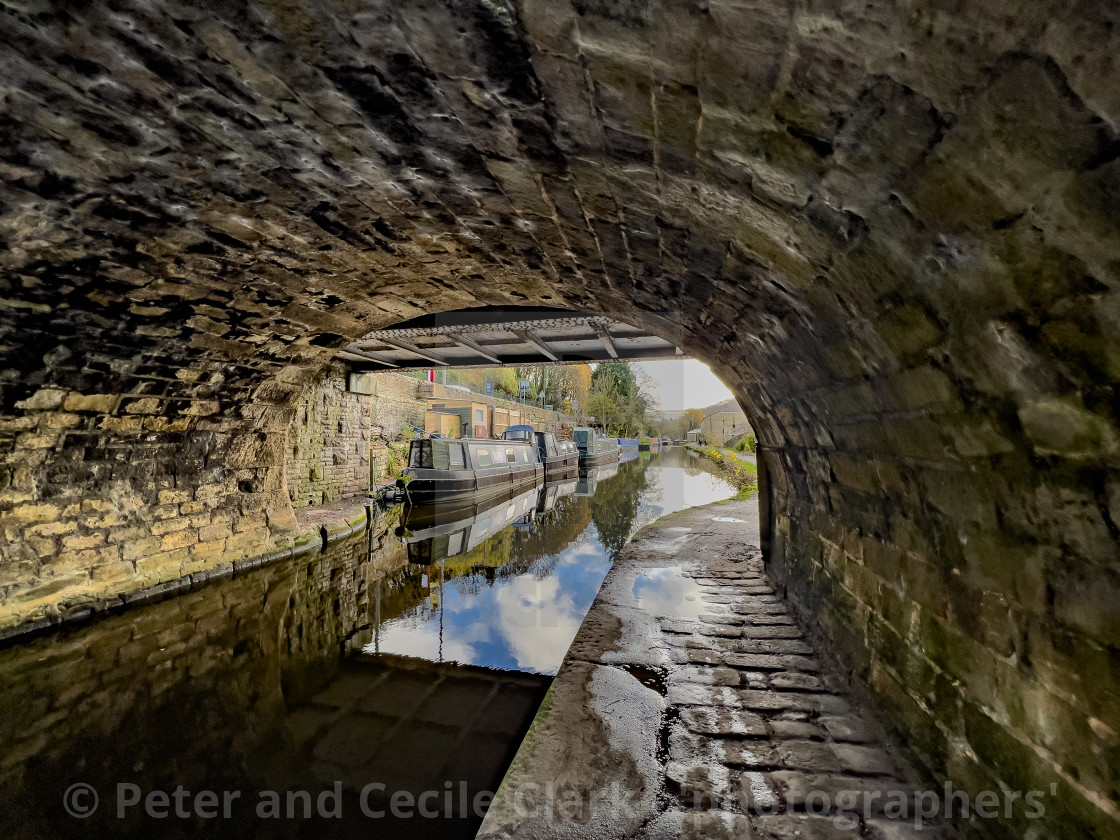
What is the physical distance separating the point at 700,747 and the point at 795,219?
233cm

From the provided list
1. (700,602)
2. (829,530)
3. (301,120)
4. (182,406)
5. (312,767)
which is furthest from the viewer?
(182,406)

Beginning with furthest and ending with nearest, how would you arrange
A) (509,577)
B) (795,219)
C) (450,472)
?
1. (450,472)
2. (509,577)
3. (795,219)

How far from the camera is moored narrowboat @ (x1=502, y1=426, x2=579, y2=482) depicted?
2127cm

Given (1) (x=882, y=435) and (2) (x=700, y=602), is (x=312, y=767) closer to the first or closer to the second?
(2) (x=700, y=602)

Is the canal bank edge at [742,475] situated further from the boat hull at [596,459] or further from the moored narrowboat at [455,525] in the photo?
the boat hull at [596,459]

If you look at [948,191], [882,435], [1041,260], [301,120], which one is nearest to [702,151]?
[948,191]

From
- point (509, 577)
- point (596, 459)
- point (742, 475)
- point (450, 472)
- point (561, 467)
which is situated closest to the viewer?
point (509, 577)

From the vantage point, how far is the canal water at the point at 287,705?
2674mm

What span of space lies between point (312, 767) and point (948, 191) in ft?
13.2

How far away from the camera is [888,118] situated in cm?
114

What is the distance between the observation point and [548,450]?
22359mm

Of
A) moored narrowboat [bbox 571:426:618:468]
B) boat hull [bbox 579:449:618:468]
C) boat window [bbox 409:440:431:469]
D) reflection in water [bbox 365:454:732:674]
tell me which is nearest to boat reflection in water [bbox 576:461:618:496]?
boat hull [bbox 579:449:618:468]

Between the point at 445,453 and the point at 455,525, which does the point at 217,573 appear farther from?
the point at 445,453

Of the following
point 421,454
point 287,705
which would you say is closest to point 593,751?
point 287,705
